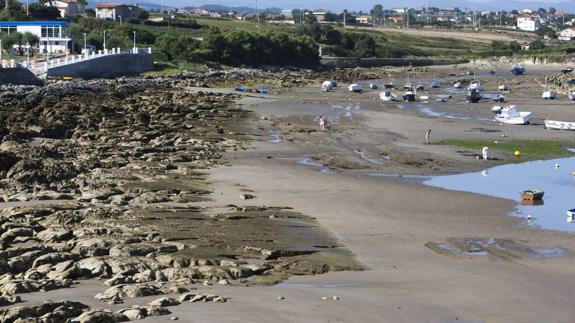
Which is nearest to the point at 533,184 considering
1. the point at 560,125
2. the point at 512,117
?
the point at 560,125

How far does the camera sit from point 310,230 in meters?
26.3

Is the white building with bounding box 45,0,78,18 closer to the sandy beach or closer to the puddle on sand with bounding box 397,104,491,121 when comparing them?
the puddle on sand with bounding box 397,104,491,121

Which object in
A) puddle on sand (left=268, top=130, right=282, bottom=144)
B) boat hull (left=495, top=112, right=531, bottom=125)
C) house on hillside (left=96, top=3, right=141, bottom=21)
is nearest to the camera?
puddle on sand (left=268, top=130, right=282, bottom=144)

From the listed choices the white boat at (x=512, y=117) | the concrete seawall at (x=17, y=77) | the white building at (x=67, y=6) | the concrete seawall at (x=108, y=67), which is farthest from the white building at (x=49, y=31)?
the white boat at (x=512, y=117)

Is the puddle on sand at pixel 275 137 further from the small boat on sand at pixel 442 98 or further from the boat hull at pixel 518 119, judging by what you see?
the small boat on sand at pixel 442 98

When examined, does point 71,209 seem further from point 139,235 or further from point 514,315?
point 514,315

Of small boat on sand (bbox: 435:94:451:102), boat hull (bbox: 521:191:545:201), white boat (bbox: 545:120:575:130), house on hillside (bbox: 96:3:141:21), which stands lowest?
boat hull (bbox: 521:191:545:201)

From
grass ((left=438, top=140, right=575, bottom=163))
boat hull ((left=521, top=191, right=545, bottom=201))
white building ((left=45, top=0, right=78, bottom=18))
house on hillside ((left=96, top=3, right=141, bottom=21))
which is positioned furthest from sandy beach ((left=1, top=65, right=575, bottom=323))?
house on hillside ((left=96, top=3, right=141, bottom=21))

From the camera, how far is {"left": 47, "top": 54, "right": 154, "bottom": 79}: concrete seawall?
83500 millimetres

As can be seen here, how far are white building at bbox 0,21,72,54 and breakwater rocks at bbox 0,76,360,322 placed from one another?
2157 inches

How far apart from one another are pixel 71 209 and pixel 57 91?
39805mm

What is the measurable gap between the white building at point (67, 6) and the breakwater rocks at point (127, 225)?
100 m

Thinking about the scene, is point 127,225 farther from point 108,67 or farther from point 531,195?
point 108,67

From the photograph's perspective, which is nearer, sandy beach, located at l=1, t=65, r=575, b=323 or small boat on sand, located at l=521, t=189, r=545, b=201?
sandy beach, located at l=1, t=65, r=575, b=323
